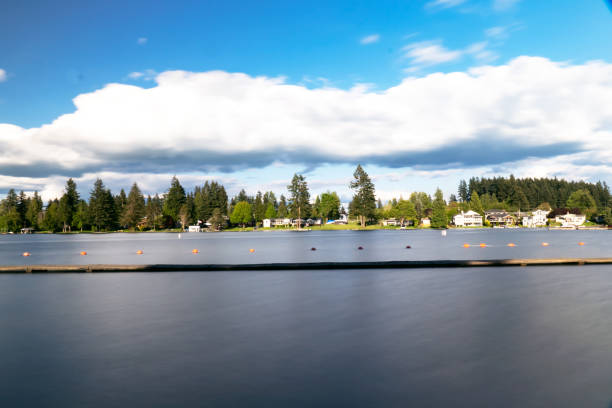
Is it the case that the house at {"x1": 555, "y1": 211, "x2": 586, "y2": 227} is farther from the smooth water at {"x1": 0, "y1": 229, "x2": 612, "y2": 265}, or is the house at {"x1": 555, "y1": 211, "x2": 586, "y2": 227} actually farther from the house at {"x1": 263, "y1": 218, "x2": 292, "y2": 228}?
the smooth water at {"x1": 0, "y1": 229, "x2": 612, "y2": 265}

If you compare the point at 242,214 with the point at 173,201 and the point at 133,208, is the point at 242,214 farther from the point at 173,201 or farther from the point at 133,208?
the point at 133,208

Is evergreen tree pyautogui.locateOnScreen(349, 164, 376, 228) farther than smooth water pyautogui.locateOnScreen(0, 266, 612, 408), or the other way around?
evergreen tree pyautogui.locateOnScreen(349, 164, 376, 228)

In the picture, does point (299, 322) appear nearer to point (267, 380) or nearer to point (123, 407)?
point (267, 380)

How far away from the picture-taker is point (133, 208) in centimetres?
17225

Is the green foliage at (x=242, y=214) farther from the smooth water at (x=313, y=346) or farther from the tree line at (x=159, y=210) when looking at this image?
the smooth water at (x=313, y=346)

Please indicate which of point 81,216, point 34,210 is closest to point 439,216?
point 81,216

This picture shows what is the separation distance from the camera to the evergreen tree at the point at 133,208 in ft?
561

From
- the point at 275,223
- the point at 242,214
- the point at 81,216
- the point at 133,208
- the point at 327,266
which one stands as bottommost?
the point at 327,266

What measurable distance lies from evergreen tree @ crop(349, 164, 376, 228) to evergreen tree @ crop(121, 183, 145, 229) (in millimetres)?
83551

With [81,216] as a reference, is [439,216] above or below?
below

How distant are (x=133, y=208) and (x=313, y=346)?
17526 centimetres

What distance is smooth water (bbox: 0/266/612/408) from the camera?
7.54m

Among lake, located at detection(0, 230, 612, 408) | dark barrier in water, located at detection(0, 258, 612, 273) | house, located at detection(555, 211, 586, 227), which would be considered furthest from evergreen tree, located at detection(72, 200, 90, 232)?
house, located at detection(555, 211, 586, 227)

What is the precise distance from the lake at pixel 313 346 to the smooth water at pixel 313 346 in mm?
43
